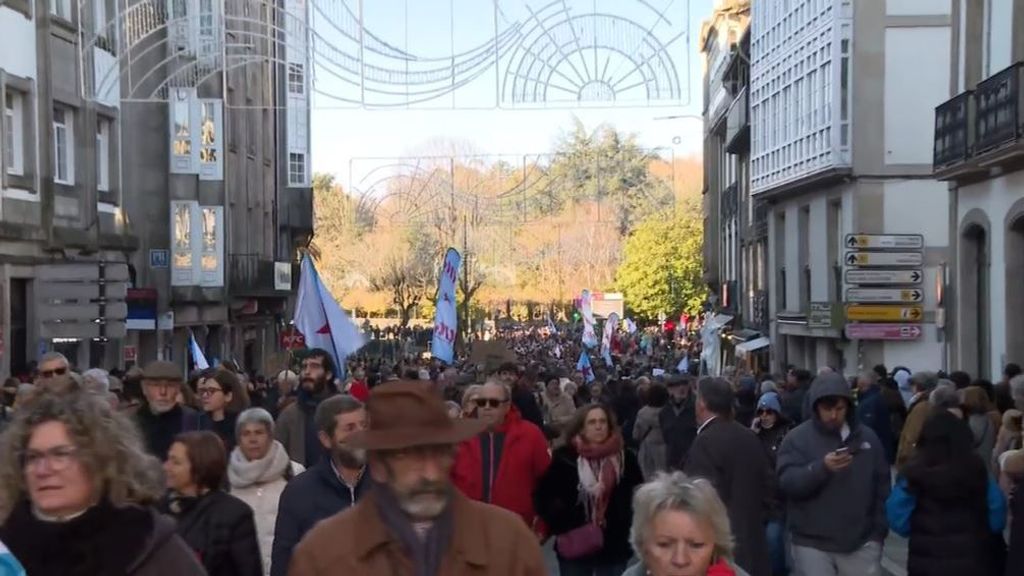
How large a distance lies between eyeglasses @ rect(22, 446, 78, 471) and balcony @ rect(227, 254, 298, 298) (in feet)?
121

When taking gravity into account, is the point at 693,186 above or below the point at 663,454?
above

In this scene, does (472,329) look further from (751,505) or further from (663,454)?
(751,505)

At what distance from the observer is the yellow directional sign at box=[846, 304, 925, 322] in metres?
32.2

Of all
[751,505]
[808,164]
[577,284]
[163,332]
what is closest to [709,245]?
[577,284]

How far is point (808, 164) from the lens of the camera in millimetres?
35812

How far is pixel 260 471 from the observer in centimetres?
802

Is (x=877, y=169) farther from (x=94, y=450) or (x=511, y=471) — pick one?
(x=94, y=450)

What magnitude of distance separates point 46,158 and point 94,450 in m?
21.7

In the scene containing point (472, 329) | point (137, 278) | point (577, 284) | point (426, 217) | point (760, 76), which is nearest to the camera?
point (137, 278)

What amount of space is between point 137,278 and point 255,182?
46.9 feet

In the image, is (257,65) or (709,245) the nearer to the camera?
(257,65)

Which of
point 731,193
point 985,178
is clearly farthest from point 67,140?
point 731,193

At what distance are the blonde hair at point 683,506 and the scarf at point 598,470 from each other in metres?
3.68

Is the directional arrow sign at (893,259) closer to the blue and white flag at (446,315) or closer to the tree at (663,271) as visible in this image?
the blue and white flag at (446,315)
